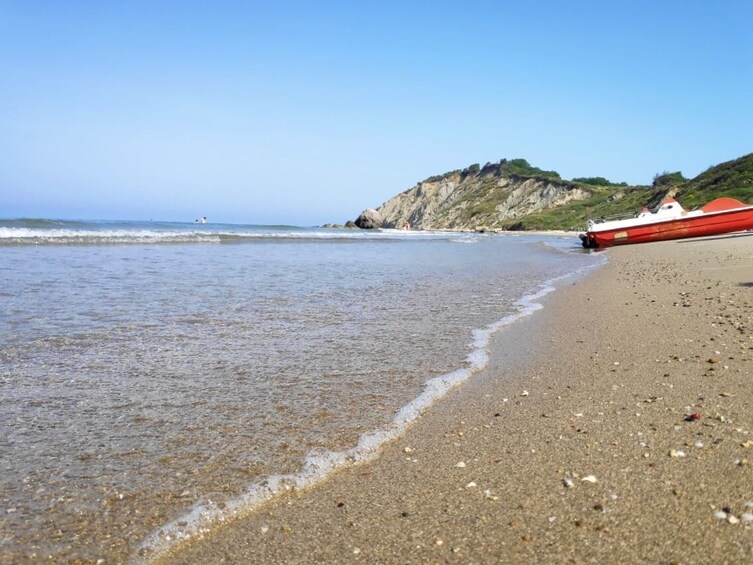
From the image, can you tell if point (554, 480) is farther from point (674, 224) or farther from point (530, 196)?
point (530, 196)

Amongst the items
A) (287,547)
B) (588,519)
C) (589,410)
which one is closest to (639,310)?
(589,410)

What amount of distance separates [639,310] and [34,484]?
839 centimetres

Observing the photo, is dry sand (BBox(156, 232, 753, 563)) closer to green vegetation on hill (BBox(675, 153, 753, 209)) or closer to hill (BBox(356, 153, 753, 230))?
green vegetation on hill (BBox(675, 153, 753, 209))

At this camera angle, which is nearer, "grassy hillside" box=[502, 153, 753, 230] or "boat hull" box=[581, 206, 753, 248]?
"boat hull" box=[581, 206, 753, 248]

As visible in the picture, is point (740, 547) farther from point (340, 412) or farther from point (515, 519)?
point (340, 412)

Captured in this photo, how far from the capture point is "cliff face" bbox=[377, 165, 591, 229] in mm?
99000

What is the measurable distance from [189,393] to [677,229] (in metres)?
29.7

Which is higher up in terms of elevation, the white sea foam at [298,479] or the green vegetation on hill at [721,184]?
the green vegetation on hill at [721,184]

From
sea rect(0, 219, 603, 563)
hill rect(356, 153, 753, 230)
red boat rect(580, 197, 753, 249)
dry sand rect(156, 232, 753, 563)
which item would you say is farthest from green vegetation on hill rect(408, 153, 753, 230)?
dry sand rect(156, 232, 753, 563)

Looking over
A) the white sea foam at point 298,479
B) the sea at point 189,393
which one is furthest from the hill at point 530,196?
the white sea foam at point 298,479

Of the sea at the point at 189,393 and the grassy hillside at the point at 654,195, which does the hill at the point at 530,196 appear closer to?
the grassy hillside at the point at 654,195

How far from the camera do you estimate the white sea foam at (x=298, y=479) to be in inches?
108

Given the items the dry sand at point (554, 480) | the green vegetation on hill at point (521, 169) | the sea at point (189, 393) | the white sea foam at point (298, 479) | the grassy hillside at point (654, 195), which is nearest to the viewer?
the dry sand at point (554, 480)

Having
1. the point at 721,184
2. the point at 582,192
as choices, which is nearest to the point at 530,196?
the point at 582,192
